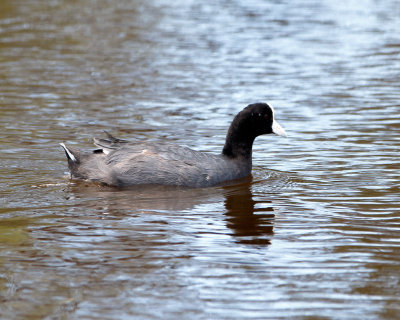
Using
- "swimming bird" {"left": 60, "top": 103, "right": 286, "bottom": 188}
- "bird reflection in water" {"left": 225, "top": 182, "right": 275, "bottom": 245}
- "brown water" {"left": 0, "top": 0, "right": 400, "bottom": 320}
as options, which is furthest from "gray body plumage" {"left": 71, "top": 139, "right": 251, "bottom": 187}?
"bird reflection in water" {"left": 225, "top": 182, "right": 275, "bottom": 245}

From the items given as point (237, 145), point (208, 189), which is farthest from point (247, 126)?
point (208, 189)

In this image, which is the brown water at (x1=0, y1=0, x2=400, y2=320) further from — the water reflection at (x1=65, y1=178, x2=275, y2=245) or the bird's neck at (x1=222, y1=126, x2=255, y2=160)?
the bird's neck at (x1=222, y1=126, x2=255, y2=160)

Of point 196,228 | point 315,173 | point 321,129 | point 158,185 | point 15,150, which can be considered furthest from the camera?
point 321,129

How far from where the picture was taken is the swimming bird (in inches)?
296

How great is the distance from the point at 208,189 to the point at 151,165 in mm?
596

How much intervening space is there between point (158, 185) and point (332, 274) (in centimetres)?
263

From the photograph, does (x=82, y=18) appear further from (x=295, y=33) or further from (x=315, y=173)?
(x=315, y=173)

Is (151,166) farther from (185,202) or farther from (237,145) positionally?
(237,145)

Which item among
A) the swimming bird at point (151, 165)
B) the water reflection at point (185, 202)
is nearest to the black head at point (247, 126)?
the swimming bird at point (151, 165)

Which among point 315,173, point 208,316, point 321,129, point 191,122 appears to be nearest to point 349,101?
point 321,129

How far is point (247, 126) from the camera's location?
26.6 feet

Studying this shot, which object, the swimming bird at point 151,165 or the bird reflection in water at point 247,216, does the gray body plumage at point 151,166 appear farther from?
the bird reflection in water at point 247,216

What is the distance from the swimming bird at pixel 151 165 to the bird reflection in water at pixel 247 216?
10.1 inches

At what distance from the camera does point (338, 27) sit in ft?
54.7
